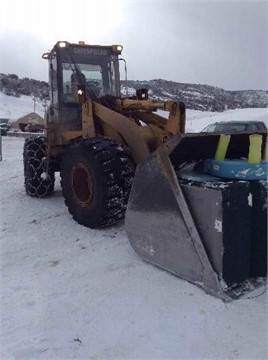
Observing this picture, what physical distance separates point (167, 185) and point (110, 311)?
1.12 metres

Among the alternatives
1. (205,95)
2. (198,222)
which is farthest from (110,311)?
(205,95)

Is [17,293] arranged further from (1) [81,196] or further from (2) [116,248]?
(1) [81,196]

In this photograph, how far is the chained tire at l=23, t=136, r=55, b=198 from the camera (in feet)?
22.4

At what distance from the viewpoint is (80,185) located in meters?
5.29

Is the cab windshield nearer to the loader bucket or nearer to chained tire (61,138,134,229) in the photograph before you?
chained tire (61,138,134,229)

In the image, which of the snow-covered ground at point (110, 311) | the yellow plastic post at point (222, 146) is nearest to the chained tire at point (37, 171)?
the snow-covered ground at point (110, 311)

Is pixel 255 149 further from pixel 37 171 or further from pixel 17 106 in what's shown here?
pixel 17 106

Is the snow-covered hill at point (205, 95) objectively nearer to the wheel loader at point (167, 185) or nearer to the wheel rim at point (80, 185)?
the wheel loader at point (167, 185)

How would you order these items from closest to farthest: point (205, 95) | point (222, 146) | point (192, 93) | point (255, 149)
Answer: point (255, 149) < point (222, 146) < point (205, 95) < point (192, 93)

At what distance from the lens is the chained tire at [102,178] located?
4652mm

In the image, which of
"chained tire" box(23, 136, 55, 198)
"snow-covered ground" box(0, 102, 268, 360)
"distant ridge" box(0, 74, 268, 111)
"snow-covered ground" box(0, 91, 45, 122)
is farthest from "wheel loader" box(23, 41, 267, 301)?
"snow-covered ground" box(0, 91, 45, 122)

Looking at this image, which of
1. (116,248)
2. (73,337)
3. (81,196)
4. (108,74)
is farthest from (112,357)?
(108,74)

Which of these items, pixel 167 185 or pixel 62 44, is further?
pixel 62 44

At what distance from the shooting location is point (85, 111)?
5.61 metres
